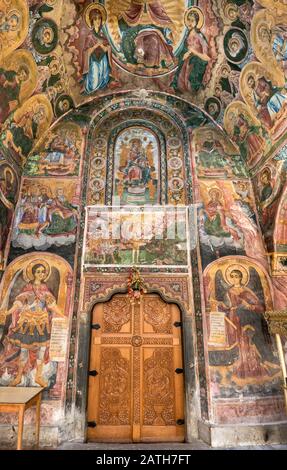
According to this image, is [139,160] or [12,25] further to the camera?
[139,160]

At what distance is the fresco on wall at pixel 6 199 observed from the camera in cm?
664

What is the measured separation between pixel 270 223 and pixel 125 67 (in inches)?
190

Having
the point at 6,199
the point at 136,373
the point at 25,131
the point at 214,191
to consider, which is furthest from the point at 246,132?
the point at 136,373

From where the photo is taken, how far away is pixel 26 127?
7328mm

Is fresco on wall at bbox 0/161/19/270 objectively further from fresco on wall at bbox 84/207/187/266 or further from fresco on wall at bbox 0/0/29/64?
fresco on wall at bbox 0/0/29/64

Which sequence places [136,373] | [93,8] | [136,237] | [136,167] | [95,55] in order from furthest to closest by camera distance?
[136,167] < [95,55] < [136,237] < [93,8] < [136,373]

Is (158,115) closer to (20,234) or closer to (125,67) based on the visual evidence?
(125,67)

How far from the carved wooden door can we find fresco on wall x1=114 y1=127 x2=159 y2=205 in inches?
90.0

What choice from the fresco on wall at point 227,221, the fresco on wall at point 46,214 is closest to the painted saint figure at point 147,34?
the fresco on wall at point 227,221

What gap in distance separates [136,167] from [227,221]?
2.46 m

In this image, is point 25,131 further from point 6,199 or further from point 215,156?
point 215,156

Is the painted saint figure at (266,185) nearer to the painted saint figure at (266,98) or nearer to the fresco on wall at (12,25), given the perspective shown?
the painted saint figure at (266,98)

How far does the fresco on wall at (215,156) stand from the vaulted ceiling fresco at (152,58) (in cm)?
23

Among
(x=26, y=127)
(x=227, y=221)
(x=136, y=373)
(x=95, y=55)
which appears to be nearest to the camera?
(x=136, y=373)
